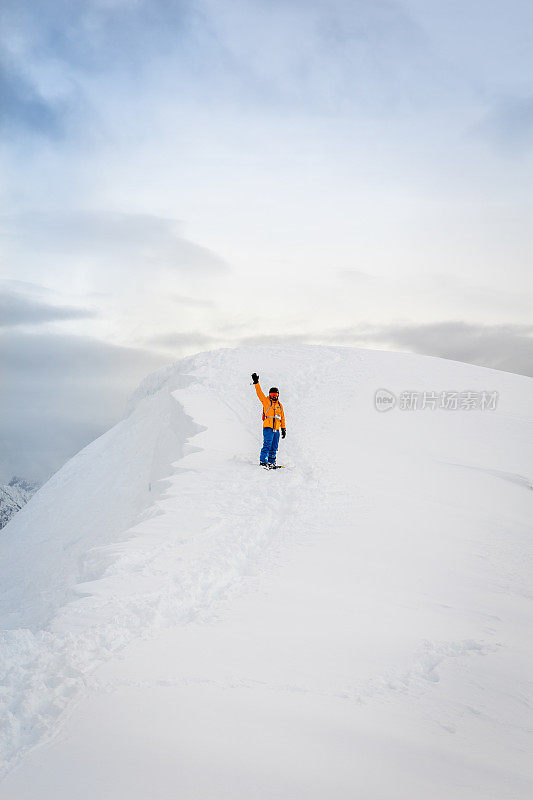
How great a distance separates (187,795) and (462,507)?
7670 millimetres

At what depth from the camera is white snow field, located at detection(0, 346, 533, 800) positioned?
3.05 meters

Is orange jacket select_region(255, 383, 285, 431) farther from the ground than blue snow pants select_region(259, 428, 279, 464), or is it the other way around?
orange jacket select_region(255, 383, 285, 431)

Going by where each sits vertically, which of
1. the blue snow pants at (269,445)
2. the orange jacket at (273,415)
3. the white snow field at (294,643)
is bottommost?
the white snow field at (294,643)

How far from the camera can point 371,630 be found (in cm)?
475

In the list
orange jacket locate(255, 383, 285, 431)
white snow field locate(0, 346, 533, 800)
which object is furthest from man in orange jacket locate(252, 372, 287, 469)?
white snow field locate(0, 346, 533, 800)

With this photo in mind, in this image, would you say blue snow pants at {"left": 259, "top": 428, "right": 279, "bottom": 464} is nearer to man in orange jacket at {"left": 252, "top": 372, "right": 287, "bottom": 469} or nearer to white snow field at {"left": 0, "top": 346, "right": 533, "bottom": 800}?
man in orange jacket at {"left": 252, "top": 372, "right": 287, "bottom": 469}

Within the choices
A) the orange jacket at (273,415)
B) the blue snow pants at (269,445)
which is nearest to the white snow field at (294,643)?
the blue snow pants at (269,445)

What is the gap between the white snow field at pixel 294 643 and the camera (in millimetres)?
3053

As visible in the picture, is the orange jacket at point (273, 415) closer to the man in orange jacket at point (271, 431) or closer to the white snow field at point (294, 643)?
the man in orange jacket at point (271, 431)

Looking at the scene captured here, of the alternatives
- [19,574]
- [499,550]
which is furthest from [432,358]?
[19,574]

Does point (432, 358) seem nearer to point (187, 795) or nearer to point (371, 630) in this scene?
point (371, 630)

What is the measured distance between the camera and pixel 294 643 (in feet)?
14.6

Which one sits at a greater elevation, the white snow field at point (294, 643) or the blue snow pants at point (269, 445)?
the blue snow pants at point (269, 445)

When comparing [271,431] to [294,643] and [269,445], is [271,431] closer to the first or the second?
[269,445]
